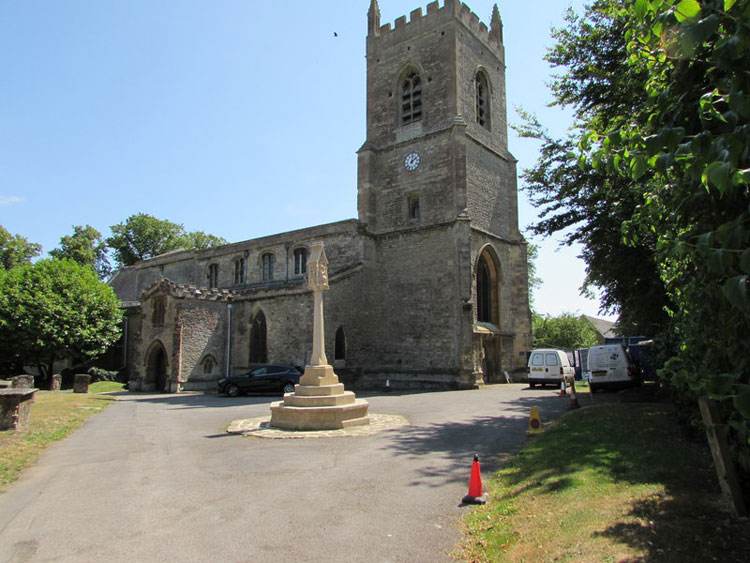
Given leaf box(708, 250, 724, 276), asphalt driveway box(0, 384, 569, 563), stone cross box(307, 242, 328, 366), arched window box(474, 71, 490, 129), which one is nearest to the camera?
leaf box(708, 250, 724, 276)

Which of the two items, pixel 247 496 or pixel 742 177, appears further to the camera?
pixel 247 496

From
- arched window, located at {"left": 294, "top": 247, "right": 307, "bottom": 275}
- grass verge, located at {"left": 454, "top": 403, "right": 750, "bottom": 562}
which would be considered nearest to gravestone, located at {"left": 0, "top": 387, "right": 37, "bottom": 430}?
grass verge, located at {"left": 454, "top": 403, "right": 750, "bottom": 562}

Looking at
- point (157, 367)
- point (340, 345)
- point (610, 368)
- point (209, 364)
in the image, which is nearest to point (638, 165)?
point (610, 368)

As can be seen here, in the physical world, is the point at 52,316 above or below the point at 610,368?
above

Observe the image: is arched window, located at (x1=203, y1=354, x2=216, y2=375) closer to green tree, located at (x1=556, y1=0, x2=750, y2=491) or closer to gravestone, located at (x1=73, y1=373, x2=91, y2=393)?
gravestone, located at (x1=73, y1=373, x2=91, y2=393)

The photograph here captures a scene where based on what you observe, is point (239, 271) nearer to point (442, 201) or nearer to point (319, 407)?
point (442, 201)

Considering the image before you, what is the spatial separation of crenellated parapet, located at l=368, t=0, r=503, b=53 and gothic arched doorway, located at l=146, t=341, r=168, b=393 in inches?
860

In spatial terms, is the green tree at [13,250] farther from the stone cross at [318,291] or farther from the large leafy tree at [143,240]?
the stone cross at [318,291]

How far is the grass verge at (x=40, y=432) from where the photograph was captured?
8.18 metres

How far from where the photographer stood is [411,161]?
27.2 m

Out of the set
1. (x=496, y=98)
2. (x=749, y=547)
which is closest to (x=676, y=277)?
(x=749, y=547)

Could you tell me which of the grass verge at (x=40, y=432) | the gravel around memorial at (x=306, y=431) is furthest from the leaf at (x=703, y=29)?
the gravel around memorial at (x=306, y=431)

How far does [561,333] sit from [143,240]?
4771 cm

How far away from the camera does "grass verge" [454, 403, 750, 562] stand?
4.14m
